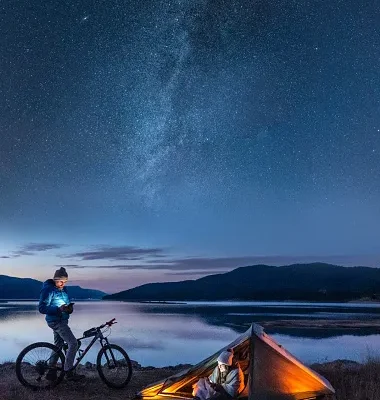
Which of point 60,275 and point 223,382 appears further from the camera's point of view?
point 60,275

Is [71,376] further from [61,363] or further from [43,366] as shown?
[43,366]

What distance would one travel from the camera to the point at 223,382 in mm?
8883

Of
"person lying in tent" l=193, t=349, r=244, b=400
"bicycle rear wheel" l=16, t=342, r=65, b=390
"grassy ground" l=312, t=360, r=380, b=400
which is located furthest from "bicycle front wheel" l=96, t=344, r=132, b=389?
"grassy ground" l=312, t=360, r=380, b=400

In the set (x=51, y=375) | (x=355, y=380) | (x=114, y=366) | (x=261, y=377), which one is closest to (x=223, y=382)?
(x=261, y=377)

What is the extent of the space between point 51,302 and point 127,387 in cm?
252

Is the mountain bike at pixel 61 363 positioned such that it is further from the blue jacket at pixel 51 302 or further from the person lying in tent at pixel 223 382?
the person lying in tent at pixel 223 382

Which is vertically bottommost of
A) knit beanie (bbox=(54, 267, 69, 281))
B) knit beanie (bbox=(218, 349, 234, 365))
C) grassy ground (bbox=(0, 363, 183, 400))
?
grassy ground (bbox=(0, 363, 183, 400))

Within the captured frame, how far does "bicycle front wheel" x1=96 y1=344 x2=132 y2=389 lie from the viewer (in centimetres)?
1085

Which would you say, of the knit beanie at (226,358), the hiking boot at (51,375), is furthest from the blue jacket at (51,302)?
the knit beanie at (226,358)

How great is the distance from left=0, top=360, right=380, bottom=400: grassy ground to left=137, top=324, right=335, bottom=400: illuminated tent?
2.62 ft

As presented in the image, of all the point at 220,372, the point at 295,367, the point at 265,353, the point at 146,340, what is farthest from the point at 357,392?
the point at 146,340

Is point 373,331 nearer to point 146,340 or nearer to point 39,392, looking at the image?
point 146,340

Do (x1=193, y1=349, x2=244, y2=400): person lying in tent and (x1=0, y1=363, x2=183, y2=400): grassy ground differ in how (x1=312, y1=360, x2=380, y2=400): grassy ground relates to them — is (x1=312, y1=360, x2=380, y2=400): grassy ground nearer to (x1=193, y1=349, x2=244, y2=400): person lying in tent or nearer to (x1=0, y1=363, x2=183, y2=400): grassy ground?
(x1=193, y1=349, x2=244, y2=400): person lying in tent

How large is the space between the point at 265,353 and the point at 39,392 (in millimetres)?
4458
